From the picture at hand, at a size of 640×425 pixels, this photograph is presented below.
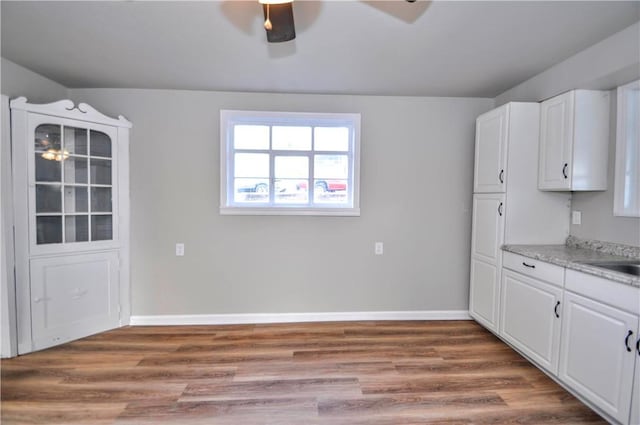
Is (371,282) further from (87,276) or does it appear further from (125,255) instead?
(87,276)

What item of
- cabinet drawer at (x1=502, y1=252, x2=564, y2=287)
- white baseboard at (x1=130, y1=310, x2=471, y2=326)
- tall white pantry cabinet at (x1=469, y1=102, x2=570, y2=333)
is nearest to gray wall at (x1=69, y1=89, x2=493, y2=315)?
white baseboard at (x1=130, y1=310, x2=471, y2=326)

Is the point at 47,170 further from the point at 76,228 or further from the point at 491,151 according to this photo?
the point at 491,151

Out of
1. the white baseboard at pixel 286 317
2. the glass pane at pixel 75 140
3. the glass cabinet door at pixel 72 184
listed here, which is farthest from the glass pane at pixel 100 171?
the white baseboard at pixel 286 317

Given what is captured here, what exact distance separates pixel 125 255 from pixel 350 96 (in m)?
2.79

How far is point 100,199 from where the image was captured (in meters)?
2.81

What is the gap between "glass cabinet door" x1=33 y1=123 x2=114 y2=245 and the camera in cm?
249

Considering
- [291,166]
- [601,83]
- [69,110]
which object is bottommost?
[291,166]

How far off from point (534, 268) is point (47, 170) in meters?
4.05

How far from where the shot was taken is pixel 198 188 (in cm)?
299

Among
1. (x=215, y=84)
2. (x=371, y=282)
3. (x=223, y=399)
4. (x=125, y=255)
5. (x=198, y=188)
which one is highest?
(x=215, y=84)

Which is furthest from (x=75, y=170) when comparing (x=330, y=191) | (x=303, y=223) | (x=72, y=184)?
(x=330, y=191)

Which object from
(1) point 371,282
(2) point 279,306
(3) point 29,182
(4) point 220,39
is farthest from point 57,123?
(1) point 371,282

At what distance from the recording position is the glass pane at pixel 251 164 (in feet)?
10.0

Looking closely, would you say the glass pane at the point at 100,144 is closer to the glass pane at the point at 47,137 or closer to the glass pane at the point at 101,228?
the glass pane at the point at 47,137
